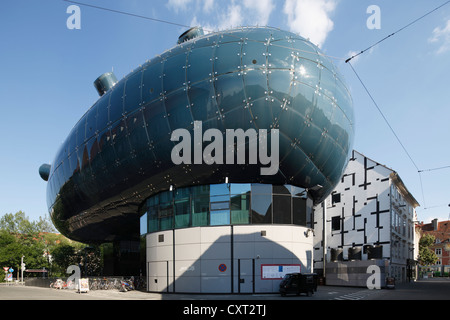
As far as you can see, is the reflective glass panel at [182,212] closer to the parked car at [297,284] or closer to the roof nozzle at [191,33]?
the parked car at [297,284]

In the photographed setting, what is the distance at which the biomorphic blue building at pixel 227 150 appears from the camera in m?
22.5

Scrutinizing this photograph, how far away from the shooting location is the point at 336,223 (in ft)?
158

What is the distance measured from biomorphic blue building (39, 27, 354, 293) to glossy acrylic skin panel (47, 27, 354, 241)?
0.07 meters

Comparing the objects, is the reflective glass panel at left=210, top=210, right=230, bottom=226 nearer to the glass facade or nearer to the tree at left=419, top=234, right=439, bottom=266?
the glass facade

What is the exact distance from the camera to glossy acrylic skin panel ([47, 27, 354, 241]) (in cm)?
2231

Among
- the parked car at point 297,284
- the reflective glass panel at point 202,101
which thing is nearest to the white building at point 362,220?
the parked car at point 297,284

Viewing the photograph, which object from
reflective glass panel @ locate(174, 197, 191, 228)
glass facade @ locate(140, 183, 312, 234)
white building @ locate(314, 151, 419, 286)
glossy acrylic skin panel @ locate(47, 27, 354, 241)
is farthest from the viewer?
white building @ locate(314, 151, 419, 286)

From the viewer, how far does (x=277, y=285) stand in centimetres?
2406

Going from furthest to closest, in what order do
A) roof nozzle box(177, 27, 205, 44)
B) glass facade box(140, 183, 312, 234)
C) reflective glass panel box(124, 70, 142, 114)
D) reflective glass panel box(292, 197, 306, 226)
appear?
1. roof nozzle box(177, 27, 205, 44)
2. reflective glass panel box(292, 197, 306, 226)
3. reflective glass panel box(124, 70, 142, 114)
4. glass facade box(140, 183, 312, 234)

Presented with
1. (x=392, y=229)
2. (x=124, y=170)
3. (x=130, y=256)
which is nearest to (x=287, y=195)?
(x=124, y=170)

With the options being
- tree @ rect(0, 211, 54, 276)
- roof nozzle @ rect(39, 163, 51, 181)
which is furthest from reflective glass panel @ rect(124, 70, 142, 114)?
tree @ rect(0, 211, 54, 276)

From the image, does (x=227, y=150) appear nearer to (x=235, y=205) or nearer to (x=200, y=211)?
(x=235, y=205)

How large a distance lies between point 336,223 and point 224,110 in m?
31.3

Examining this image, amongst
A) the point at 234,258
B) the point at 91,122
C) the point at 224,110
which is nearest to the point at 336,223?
the point at 234,258
